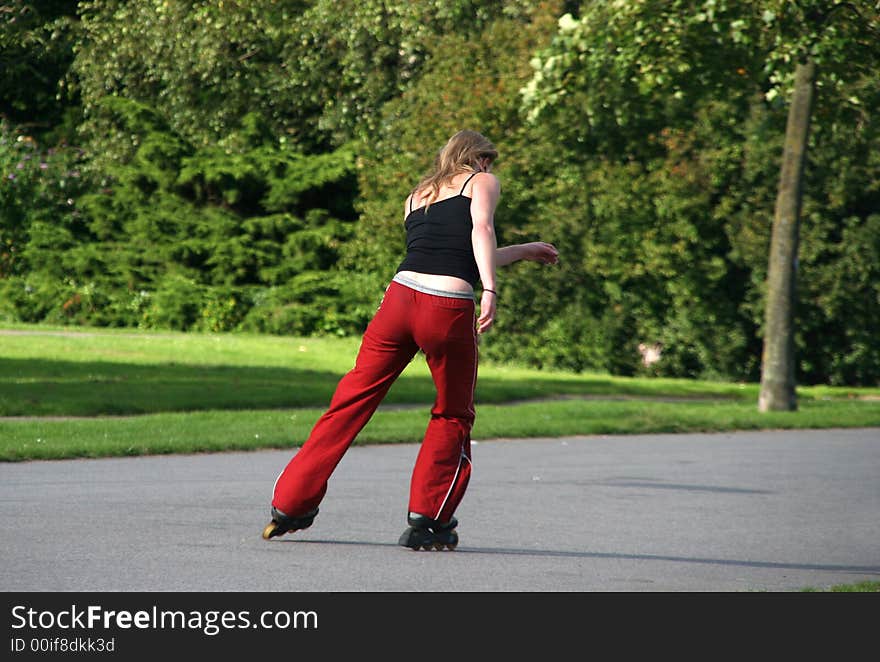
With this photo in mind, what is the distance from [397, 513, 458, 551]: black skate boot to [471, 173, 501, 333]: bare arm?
98cm

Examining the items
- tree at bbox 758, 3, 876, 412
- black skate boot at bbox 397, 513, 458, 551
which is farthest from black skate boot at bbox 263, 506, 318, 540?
tree at bbox 758, 3, 876, 412

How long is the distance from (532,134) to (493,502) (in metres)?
15.9

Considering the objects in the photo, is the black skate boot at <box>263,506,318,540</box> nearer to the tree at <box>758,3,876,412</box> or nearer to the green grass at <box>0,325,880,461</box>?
the green grass at <box>0,325,880,461</box>

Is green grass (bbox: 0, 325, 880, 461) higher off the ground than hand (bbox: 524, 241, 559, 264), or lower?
lower

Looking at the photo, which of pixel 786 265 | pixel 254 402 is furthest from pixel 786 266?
pixel 254 402

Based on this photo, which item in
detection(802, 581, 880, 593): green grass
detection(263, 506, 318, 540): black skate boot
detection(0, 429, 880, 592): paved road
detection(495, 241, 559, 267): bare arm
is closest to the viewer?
detection(802, 581, 880, 593): green grass

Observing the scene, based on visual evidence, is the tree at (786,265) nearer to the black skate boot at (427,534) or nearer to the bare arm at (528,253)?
the bare arm at (528,253)

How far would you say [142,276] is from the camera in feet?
96.0

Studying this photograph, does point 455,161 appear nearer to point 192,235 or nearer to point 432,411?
point 432,411

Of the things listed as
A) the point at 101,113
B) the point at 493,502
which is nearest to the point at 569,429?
the point at 493,502

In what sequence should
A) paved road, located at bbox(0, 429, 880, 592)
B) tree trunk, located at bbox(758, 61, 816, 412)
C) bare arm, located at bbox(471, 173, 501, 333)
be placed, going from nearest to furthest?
paved road, located at bbox(0, 429, 880, 592) → bare arm, located at bbox(471, 173, 501, 333) → tree trunk, located at bbox(758, 61, 816, 412)

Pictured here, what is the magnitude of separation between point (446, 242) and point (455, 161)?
41cm

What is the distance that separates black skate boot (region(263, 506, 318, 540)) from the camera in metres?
6.71

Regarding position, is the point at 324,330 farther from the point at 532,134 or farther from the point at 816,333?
the point at 816,333
